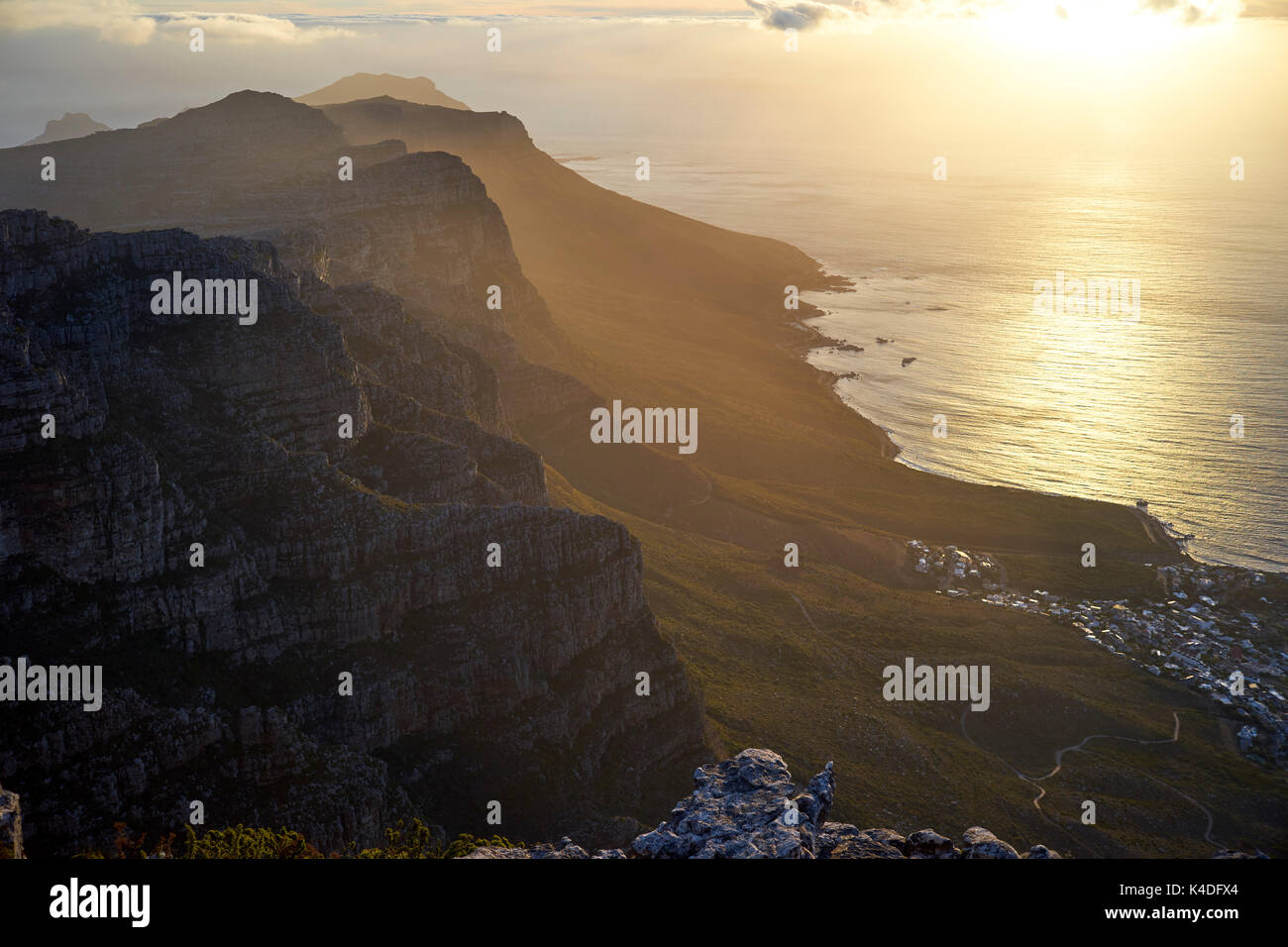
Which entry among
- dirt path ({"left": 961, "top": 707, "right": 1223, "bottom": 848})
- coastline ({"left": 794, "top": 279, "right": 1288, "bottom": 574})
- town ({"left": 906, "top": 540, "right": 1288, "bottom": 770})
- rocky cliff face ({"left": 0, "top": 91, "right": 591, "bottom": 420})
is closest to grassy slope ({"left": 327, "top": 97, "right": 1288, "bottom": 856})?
dirt path ({"left": 961, "top": 707, "right": 1223, "bottom": 848})

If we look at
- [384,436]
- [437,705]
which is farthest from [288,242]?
[437,705]

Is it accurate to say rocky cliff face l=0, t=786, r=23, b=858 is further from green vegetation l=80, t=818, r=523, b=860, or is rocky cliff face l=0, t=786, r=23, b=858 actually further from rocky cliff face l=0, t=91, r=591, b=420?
rocky cliff face l=0, t=91, r=591, b=420

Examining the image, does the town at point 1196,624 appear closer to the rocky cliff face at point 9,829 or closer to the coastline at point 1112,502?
the coastline at point 1112,502

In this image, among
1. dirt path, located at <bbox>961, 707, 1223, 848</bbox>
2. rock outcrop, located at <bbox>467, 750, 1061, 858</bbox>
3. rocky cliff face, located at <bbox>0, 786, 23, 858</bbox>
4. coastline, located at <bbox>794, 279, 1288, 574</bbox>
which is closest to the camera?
rocky cliff face, located at <bbox>0, 786, 23, 858</bbox>

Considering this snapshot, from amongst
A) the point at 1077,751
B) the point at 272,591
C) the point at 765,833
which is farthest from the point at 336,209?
the point at 765,833

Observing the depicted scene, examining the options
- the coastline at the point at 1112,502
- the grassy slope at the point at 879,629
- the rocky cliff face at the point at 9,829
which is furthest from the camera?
the coastline at the point at 1112,502

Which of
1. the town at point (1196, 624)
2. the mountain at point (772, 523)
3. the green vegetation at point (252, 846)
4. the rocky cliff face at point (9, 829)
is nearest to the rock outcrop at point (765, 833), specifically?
the green vegetation at point (252, 846)
